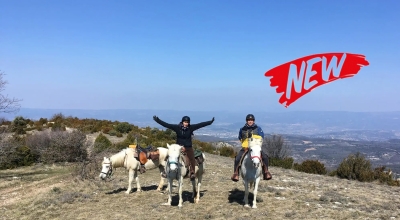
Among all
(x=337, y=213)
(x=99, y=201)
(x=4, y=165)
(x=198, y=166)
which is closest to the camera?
(x=337, y=213)

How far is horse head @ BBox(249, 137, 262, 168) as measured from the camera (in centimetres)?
804

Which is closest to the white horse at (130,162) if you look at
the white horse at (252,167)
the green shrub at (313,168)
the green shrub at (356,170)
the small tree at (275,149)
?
the white horse at (252,167)

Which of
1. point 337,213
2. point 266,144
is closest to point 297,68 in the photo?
point 337,213

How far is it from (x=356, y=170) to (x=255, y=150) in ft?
44.4

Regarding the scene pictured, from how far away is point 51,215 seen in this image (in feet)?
31.1

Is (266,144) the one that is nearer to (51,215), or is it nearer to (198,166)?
(198,166)

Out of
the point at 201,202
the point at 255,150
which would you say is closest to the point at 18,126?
the point at 201,202

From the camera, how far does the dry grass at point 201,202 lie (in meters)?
8.92

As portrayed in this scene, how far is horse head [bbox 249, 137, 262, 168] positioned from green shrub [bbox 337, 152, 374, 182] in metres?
13.1

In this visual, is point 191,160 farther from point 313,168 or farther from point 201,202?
point 313,168

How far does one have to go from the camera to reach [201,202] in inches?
401

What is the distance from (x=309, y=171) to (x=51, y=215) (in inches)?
684

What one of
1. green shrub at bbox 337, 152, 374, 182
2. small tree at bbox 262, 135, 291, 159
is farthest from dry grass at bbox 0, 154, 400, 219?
small tree at bbox 262, 135, 291, 159

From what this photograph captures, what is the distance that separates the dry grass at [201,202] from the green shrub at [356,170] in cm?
604
